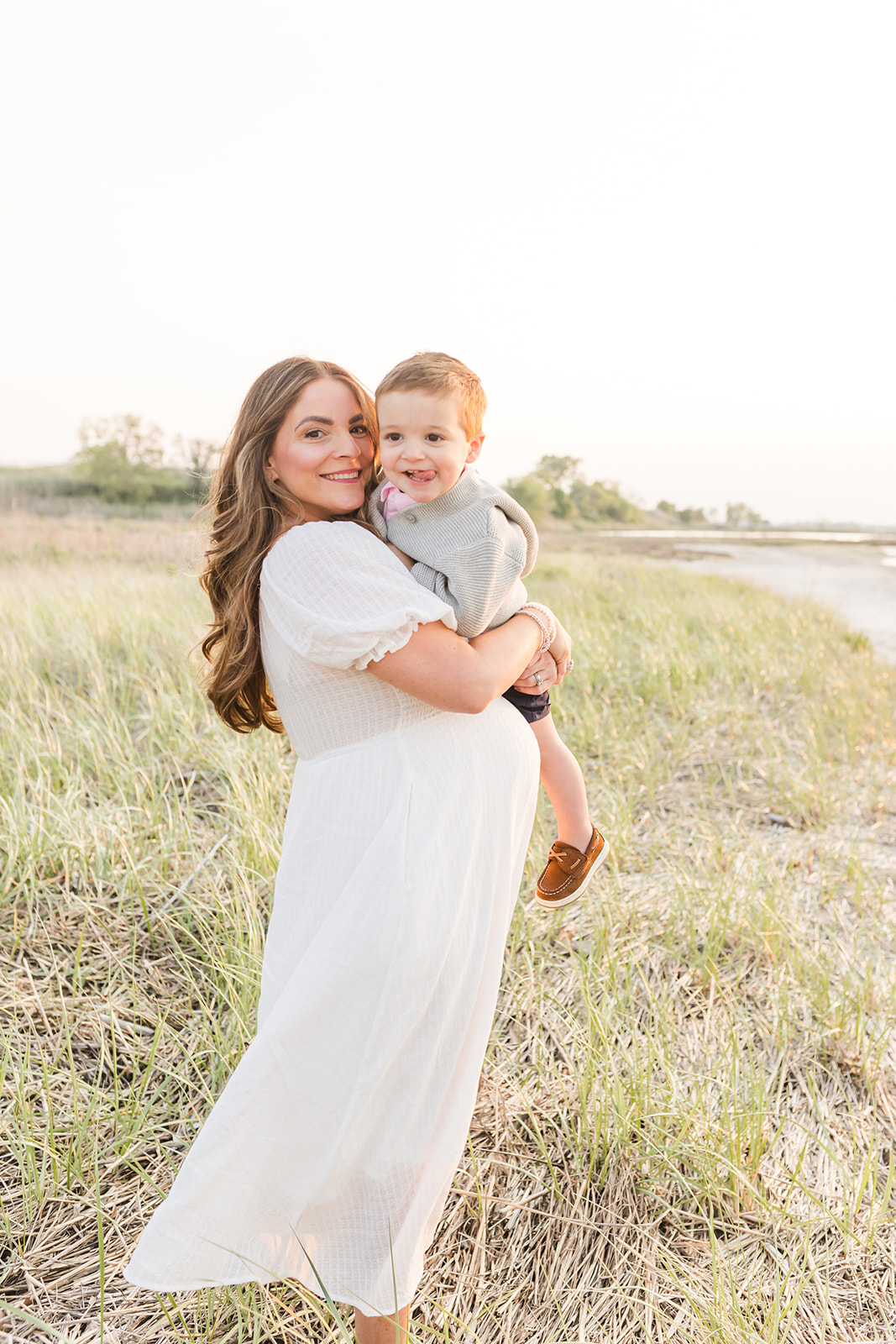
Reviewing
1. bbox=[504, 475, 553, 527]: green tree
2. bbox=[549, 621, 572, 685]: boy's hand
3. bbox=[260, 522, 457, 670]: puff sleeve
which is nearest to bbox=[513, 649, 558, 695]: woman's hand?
bbox=[549, 621, 572, 685]: boy's hand

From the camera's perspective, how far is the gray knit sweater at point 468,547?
1.46 metres

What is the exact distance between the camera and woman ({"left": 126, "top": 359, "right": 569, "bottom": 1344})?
1.31 m

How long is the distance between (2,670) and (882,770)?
4953 mm

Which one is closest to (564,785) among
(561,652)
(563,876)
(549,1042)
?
(563,876)

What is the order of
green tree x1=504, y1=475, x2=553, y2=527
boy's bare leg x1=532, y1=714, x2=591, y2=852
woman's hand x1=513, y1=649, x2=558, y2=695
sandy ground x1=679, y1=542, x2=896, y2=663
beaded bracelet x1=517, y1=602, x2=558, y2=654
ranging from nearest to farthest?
beaded bracelet x1=517, y1=602, x2=558, y2=654
woman's hand x1=513, y1=649, x2=558, y2=695
boy's bare leg x1=532, y1=714, x2=591, y2=852
sandy ground x1=679, y1=542, x2=896, y2=663
green tree x1=504, y1=475, x2=553, y2=527

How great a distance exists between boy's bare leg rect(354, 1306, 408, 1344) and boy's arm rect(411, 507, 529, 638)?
1184mm

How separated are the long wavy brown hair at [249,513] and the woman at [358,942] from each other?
2 centimetres

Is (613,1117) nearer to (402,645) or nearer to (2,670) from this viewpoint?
(402,645)

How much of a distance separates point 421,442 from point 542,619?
1.41 feet

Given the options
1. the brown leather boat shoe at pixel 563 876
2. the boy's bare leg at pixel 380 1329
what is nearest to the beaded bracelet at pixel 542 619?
the brown leather boat shoe at pixel 563 876

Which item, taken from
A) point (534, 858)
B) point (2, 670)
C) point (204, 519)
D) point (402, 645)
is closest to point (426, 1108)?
point (402, 645)

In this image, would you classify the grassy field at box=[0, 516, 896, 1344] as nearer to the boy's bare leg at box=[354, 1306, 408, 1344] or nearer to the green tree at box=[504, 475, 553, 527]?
the boy's bare leg at box=[354, 1306, 408, 1344]

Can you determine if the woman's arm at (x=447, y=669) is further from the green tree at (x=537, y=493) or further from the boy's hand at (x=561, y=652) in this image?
the green tree at (x=537, y=493)

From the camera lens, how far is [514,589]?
1641 millimetres
